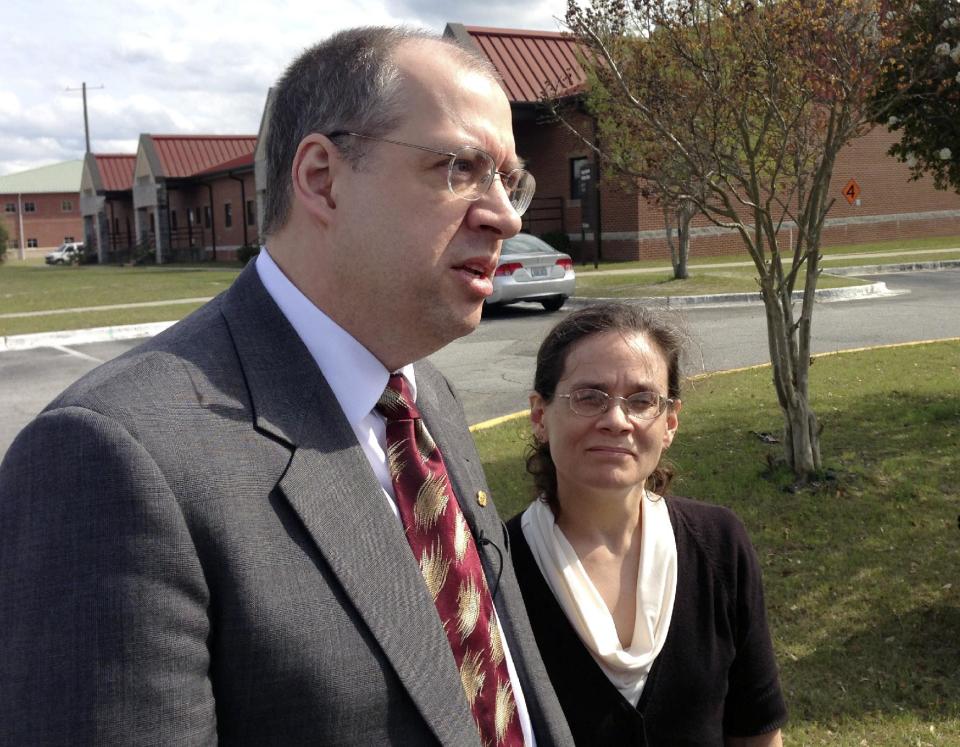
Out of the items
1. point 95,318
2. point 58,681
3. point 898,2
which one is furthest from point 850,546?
point 95,318

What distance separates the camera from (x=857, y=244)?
34438 millimetres

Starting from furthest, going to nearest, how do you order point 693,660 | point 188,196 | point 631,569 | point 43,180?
point 43,180 < point 188,196 < point 631,569 < point 693,660

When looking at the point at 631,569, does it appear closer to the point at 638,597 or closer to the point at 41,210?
the point at 638,597

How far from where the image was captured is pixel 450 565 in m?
1.61

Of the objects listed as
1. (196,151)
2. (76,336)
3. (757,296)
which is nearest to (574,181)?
(757,296)

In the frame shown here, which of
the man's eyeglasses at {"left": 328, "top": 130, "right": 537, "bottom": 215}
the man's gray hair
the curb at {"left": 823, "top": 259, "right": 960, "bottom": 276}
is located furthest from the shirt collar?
the curb at {"left": 823, "top": 259, "right": 960, "bottom": 276}

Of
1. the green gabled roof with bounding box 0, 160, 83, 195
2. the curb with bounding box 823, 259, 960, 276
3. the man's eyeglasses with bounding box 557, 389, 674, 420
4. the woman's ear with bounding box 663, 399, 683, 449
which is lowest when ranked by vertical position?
the curb with bounding box 823, 259, 960, 276

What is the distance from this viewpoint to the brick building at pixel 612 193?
30.0 meters

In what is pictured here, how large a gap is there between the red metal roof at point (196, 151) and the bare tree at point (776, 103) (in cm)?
5102

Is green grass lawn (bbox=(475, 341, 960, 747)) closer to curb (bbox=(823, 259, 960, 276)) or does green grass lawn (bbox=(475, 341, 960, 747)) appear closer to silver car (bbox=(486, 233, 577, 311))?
silver car (bbox=(486, 233, 577, 311))

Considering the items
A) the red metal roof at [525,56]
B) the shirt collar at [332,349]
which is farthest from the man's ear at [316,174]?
the red metal roof at [525,56]

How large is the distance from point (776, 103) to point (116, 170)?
64411mm

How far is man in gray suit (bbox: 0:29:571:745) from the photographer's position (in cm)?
117

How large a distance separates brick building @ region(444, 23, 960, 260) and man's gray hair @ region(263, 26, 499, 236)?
1001 inches
